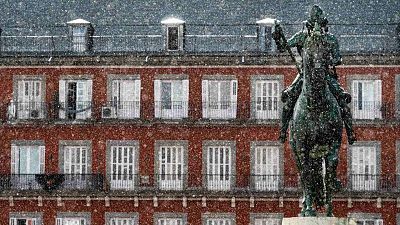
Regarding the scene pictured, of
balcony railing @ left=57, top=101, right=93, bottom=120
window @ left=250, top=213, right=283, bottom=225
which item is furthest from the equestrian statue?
balcony railing @ left=57, top=101, right=93, bottom=120

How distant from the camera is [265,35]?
52438mm

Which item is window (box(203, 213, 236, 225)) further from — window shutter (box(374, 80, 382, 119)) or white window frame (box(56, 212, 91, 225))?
window shutter (box(374, 80, 382, 119))

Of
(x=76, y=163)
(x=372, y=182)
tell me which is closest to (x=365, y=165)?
(x=372, y=182)

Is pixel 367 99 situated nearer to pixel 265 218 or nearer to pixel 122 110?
pixel 265 218

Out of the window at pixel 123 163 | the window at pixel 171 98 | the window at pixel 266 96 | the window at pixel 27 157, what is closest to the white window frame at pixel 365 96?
the window at pixel 266 96

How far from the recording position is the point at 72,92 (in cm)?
5297

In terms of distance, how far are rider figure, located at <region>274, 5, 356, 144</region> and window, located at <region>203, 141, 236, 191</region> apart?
29418 millimetres

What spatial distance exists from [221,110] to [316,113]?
31.3 metres

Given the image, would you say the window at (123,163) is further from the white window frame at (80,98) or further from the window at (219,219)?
the window at (219,219)

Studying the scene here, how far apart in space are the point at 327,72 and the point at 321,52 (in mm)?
486

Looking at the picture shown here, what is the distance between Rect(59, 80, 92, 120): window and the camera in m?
52.6

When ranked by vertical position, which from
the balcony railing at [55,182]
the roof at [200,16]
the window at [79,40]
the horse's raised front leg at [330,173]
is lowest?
the balcony railing at [55,182]

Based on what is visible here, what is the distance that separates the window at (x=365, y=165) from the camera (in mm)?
50938

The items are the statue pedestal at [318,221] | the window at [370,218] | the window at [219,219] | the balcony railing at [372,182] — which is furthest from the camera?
the window at [219,219]
